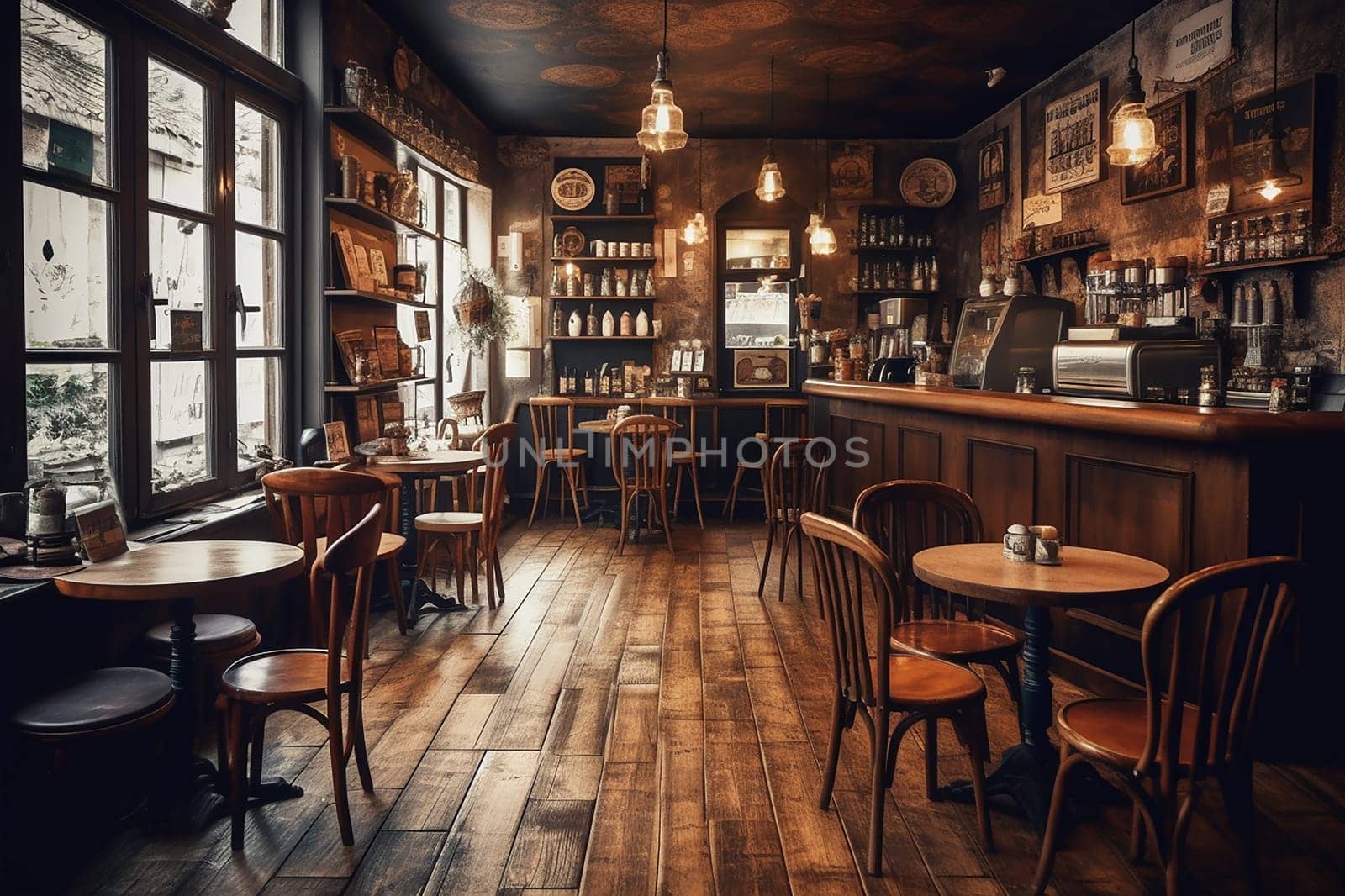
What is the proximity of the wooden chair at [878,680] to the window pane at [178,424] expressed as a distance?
2691 mm

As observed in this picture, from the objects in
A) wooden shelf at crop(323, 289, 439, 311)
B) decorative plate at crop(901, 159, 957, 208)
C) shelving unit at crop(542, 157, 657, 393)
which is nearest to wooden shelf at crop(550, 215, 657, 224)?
shelving unit at crop(542, 157, 657, 393)

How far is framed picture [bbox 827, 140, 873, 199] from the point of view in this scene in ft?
28.8

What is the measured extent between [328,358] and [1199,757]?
4345 millimetres

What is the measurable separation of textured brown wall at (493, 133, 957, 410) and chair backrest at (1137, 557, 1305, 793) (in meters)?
6.88

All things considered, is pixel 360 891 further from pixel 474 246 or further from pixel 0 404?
pixel 474 246

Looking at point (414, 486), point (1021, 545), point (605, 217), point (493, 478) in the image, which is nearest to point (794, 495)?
point (493, 478)

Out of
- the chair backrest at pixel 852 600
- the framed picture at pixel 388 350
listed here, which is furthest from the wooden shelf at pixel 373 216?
the chair backrest at pixel 852 600

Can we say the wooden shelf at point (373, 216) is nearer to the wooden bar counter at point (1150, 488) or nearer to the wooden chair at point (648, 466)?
the wooden chair at point (648, 466)

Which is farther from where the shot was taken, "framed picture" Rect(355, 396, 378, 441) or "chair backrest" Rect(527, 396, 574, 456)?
"chair backrest" Rect(527, 396, 574, 456)

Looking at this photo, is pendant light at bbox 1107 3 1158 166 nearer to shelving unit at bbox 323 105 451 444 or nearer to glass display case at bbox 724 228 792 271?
shelving unit at bbox 323 105 451 444

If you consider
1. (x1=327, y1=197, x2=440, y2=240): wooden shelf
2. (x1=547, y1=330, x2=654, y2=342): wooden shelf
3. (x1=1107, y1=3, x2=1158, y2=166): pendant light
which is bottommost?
(x1=547, y1=330, x2=654, y2=342): wooden shelf

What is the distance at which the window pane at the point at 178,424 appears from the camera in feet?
12.8

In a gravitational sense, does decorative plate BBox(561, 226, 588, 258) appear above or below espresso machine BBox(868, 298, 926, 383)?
above

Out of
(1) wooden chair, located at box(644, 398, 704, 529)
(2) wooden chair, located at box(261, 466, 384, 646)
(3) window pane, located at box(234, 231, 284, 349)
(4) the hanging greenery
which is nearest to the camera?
(2) wooden chair, located at box(261, 466, 384, 646)
